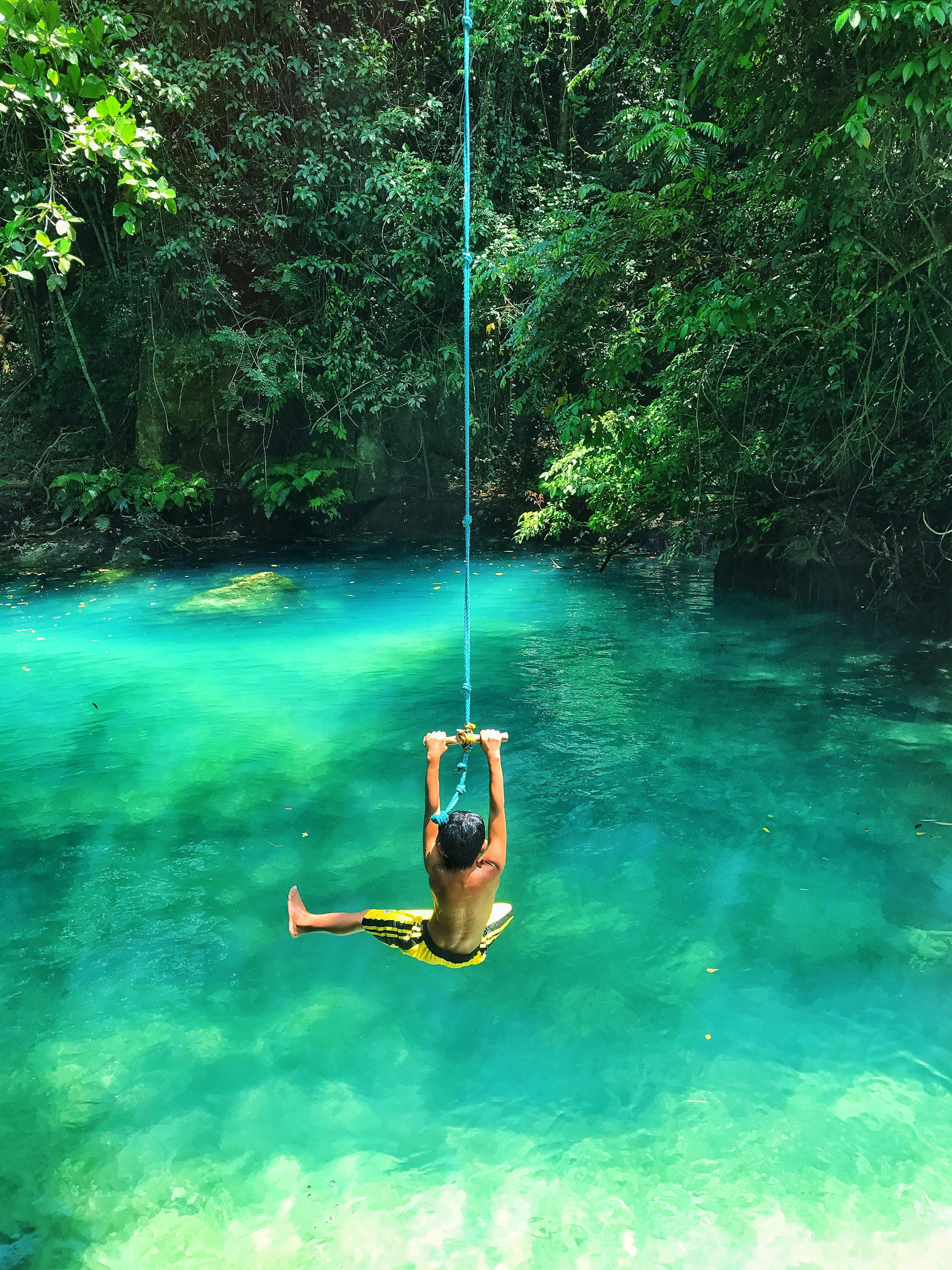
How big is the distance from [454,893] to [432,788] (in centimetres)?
41

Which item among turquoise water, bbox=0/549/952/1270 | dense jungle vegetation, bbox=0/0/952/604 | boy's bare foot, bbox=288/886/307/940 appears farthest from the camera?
dense jungle vegetation, bbox=0/0/952/604

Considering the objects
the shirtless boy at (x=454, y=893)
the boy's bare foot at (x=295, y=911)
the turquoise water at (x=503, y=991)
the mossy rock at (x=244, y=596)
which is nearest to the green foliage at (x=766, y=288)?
the turquoise water at (x=503, y=991)

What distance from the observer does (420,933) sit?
3557mm

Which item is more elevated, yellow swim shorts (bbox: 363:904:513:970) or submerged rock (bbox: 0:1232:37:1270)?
yellow swim shorts (bbox: 363:904:513:970)

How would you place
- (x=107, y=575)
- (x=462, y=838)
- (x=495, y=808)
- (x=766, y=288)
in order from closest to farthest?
(x=462, y=838) < (x=495, y=808) < (x=766, y=288) < (x=107, y=575)

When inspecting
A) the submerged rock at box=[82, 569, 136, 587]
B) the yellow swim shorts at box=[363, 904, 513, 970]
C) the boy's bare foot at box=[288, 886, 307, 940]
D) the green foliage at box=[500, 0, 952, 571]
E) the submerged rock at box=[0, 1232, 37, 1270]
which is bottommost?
the submerged rock at box=[0, 1232, 37, 1270]

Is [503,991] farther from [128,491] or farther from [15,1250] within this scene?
[128,491]

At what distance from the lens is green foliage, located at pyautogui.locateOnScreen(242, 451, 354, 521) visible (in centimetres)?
1442

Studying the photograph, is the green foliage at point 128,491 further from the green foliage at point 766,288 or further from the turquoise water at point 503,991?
the turquoise water at point 503,991

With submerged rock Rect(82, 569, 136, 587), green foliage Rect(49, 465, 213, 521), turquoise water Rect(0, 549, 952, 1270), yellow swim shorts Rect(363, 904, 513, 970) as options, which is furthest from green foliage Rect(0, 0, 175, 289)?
green foliage Rect(49, 465, 213, 521)

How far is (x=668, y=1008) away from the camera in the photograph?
12.6 ft

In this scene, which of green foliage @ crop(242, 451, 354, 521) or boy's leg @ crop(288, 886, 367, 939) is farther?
green foliage @ crop(242, 451, 354, 521)

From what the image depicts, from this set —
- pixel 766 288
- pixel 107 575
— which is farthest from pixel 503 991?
pixel 107 575

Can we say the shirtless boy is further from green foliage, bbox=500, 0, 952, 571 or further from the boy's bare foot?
green foliage, bbox=500, 0, 952, 571
